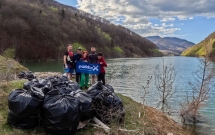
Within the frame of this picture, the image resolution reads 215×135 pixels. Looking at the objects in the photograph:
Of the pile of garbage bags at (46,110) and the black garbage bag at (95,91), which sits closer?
the pile of garbage bags at (46,110)

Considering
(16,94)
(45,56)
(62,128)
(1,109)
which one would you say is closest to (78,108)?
(62,128)

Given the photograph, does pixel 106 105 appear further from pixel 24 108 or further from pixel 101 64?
pixel 101 64

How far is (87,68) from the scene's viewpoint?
10141mm

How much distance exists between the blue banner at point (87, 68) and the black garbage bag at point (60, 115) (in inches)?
190

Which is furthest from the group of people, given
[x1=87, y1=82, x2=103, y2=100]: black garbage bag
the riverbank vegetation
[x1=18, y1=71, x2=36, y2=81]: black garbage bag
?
[x1=87, y1=82, x2=103, y2=100]: black garbage bag

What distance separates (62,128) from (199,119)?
30.6 ft

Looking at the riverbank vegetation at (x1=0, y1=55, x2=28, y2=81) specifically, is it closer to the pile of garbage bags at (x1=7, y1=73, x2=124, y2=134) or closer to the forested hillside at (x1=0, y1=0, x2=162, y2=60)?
the pile of garbage bags at (x1=7, y1=73, x2=124, y2=134)

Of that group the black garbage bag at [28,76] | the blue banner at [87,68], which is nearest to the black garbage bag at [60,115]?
the black garbage bag at [28,76]

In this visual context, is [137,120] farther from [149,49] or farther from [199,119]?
[149,49]

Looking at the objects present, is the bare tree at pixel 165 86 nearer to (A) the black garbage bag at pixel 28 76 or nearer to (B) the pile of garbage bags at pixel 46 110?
(A) the black garbage bag at pixel 28 76

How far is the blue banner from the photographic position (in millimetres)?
10117

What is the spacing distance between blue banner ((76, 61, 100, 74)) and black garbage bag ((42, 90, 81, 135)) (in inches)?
190

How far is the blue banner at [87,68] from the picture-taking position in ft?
33.2

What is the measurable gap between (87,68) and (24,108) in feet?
16.8
